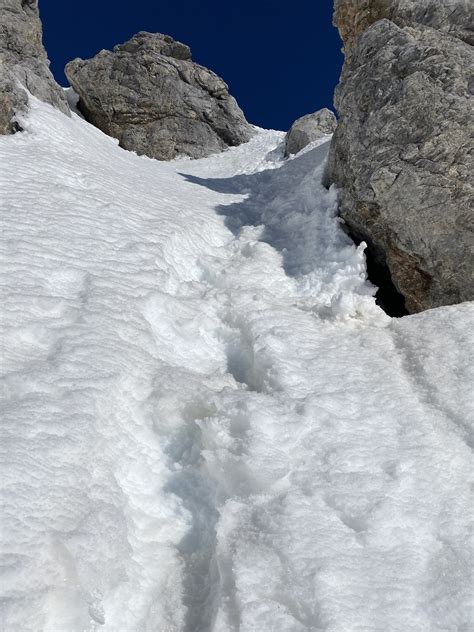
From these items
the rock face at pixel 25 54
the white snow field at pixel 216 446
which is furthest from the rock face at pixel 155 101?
the white snow field at pixel 216 446

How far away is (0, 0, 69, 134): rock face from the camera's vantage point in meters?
23.4

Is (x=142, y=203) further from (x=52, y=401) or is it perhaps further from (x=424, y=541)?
(x=424, y=541)

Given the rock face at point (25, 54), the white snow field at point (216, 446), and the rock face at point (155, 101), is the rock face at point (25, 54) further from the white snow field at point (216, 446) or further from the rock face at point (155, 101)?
the white snow field at point (216, 446)

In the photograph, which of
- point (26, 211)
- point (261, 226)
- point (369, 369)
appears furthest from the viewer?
point (261, 226)

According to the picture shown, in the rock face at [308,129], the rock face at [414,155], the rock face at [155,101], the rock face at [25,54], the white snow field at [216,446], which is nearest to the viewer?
the white snow field at [216,446]

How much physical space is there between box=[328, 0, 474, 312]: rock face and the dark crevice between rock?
19 centimetres

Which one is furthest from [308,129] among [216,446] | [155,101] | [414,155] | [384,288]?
[216,446]

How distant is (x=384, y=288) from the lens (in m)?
11.4

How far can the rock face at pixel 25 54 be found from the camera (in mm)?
23420

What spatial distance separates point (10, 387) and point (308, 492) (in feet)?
10.6

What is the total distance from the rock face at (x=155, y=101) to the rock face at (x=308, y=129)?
27.0 feet

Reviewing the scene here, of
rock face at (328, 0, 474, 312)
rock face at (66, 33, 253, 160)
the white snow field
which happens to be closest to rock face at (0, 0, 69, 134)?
rock face at (66, 33, 253, 160)

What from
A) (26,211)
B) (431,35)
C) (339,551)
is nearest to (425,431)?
(339,551)

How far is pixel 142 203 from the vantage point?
1314cm
